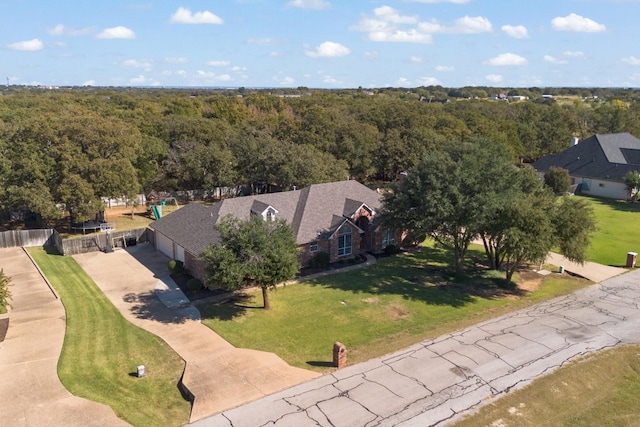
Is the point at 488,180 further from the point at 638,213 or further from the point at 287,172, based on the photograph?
the point at 638,213

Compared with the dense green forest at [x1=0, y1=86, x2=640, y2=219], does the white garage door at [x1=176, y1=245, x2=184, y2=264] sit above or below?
below

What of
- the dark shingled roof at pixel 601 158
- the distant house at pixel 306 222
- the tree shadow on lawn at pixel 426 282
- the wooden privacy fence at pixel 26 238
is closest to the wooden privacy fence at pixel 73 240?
the wooden privacy fence at pixel 26 238

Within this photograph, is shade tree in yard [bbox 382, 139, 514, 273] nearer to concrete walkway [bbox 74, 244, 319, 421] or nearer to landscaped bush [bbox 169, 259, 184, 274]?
concrete walkway [bbox 74, 244, 319, 421]

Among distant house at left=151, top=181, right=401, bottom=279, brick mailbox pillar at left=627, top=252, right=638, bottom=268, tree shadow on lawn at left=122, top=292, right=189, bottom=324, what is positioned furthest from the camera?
brick mailbox pillar at left=627, top=252, right=638, bottom=268

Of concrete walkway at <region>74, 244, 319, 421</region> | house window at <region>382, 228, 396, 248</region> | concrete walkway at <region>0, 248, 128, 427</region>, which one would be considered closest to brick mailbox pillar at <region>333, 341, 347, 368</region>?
concrete walkway at <region>74, 244, 319, 421</region>

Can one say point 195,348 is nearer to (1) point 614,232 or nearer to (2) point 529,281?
(2) point 529,281
